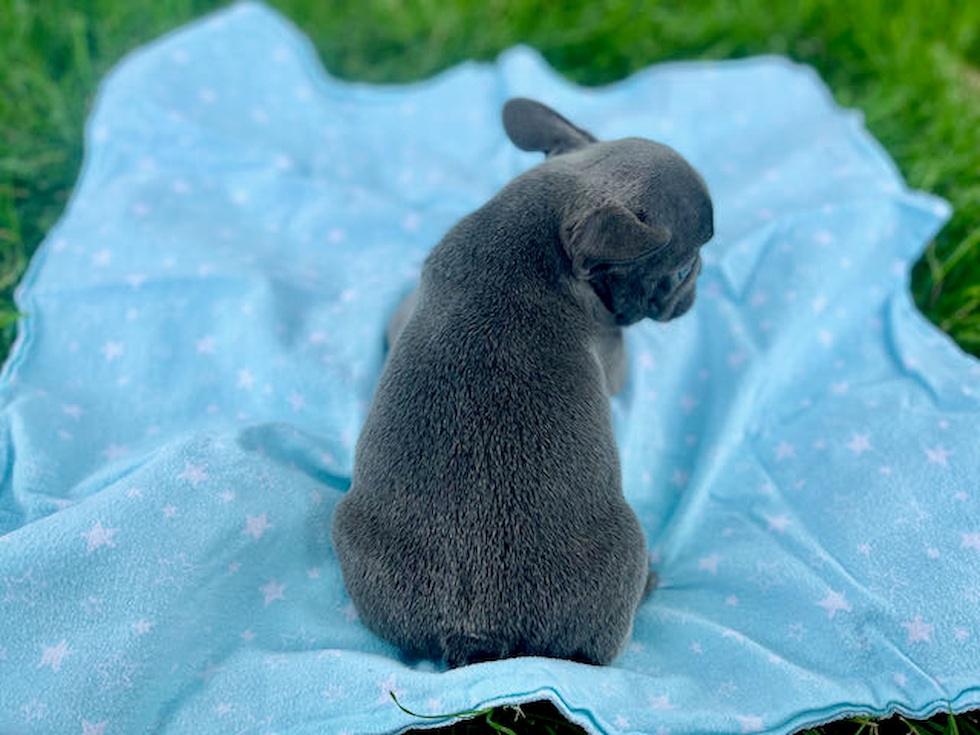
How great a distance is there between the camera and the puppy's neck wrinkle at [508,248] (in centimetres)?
235

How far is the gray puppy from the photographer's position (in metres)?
2.08

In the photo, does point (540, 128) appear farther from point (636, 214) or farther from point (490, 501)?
point (490, 501)

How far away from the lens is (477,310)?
2279 mm

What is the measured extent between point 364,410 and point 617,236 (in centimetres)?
118

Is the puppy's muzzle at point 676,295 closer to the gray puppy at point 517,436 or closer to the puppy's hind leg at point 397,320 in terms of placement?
the gray puppy at point 517,436

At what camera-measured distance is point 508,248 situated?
238 centimetres

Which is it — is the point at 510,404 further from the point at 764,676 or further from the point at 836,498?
the point at 836,498

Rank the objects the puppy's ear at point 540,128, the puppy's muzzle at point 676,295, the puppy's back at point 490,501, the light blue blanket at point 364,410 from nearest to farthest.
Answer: the puppy's back at point 490,501 → the light blue blanket at point 364,410 → the puppy's muzzle at point 676,295 → the puppy's ear at point 540,128

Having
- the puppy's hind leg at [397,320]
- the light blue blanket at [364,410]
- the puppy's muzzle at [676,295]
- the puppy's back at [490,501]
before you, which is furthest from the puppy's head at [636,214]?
the puppy's hind leg at [397,320]

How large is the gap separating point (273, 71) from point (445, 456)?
2744 mm

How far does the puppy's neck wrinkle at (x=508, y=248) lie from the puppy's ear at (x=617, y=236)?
21 centimetres

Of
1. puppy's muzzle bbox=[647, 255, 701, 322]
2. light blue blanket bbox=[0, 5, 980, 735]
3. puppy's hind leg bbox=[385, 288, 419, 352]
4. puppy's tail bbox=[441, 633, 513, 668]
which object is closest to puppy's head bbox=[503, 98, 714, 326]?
puppy's muzzle bbox=[647, 255, 701, 322]

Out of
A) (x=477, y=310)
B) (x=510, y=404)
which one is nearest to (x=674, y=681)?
(x=510, y=404)

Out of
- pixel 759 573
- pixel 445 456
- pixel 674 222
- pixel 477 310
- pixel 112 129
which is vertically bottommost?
pixel 759 573
